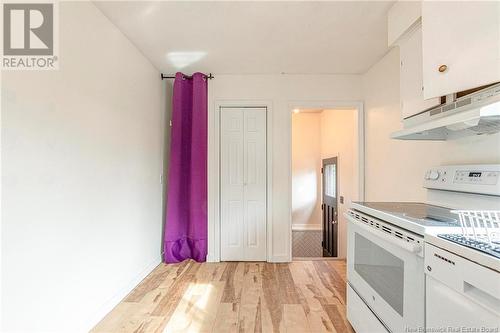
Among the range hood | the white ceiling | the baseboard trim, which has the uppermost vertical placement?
the white ceiling

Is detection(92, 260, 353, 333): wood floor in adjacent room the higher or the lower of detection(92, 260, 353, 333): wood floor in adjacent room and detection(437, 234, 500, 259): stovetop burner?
the lower

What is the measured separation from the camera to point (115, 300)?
6.93 ft

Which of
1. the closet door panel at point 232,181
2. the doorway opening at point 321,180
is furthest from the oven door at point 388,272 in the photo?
the doorway opening at point 321,180

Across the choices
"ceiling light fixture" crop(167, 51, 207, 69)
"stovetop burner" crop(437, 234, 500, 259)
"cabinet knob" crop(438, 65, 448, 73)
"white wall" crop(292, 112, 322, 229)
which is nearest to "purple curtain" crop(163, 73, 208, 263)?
"ceiling light fixture" crop(167, 51, 207, 69)

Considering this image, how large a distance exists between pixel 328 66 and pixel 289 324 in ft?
8.58

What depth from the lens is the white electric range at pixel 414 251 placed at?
951mm

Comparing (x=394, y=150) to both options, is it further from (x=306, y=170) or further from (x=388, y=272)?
(x=306, y=170)

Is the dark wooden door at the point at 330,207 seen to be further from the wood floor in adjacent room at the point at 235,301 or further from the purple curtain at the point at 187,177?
the purple curtain at the point at 187,177

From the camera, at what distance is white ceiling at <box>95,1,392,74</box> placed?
1.90 m

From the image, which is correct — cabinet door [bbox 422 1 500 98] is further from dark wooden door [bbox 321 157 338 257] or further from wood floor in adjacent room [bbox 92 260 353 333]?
dark wooden door [bbox 321 157 338 257]

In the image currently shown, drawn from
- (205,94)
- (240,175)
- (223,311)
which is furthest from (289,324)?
(205,94)

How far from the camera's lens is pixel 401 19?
1.74 metres

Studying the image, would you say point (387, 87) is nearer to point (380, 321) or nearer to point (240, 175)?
point (240, 175)

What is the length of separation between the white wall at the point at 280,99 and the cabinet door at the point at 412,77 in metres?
1.39
